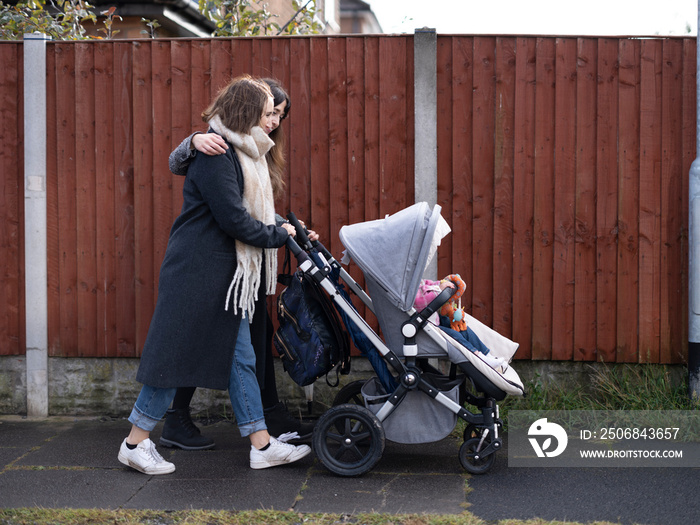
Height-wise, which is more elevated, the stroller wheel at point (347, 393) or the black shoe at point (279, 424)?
the stroller wheel at point (347, 393)

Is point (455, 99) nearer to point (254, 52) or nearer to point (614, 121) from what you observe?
point (614, 121)

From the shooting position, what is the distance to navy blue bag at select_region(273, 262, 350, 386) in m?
3.83

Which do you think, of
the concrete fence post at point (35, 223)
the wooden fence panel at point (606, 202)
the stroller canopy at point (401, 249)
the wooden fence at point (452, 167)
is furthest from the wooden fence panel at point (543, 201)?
the concrete fence post at point (35, 223)

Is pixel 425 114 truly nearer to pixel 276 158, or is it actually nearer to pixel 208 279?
pixel 276 158

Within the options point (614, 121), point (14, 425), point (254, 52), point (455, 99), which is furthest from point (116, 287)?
point (614, 121)

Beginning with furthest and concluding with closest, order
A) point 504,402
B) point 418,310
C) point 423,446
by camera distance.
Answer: point 504,402
point 423,446
point 418,310

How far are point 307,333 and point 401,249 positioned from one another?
0.68 meters

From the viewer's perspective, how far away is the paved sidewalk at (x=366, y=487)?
3.36 metres

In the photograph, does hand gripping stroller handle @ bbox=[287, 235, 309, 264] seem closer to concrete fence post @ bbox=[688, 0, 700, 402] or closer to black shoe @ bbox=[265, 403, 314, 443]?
black shoe @ bbox=[265, 403, 314, 443]

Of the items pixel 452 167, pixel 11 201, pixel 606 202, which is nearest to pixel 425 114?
pixel 452 167

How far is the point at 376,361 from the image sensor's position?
388 cm

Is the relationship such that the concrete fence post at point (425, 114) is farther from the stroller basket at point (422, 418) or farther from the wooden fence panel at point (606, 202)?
the stroller basket at point (422, 418)

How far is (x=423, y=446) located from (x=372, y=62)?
8.38ft
